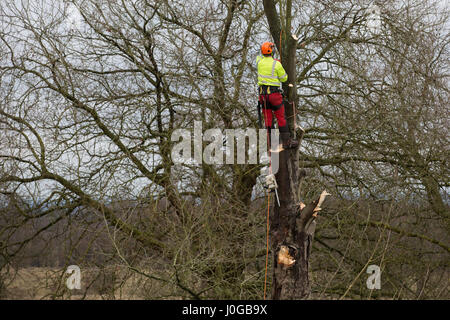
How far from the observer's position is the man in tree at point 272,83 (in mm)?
5317

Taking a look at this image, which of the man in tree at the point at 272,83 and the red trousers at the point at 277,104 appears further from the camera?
the red trousers at the point at 277,104

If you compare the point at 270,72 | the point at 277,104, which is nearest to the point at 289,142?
the point at 277,104

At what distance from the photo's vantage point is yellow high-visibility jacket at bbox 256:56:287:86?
5293 millimetres

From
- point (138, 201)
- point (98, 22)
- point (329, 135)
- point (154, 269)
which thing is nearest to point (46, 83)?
point (98, 22)

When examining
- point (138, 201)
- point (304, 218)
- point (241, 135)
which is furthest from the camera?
point (241, 135)

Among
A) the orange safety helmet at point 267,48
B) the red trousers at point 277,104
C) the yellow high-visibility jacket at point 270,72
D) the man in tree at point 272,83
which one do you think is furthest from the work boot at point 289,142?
the orange safety helmet at point 267,48

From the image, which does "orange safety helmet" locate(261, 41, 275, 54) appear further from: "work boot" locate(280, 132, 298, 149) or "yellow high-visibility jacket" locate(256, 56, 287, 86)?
"work boot" locate(280, 132, 298, 149)

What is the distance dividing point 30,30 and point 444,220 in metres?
7.44

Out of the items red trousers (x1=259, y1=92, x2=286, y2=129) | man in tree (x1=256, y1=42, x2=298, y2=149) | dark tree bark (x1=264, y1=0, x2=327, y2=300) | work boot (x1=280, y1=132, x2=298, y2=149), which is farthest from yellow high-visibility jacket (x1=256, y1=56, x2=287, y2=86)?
work boot (x1=280, y1=132, x2=298, y2=149)

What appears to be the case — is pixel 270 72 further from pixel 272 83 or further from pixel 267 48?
pixel 267 48

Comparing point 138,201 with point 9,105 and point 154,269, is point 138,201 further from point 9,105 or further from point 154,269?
point 9,105

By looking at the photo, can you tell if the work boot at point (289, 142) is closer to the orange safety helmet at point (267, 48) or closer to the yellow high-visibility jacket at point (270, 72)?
the yellow high-visibility jacket at point (270, 72)

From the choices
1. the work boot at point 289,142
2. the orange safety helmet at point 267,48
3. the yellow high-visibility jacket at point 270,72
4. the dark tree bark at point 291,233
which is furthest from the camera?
the orange safety helmet at point 267,48

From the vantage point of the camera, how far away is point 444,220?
7652mm
